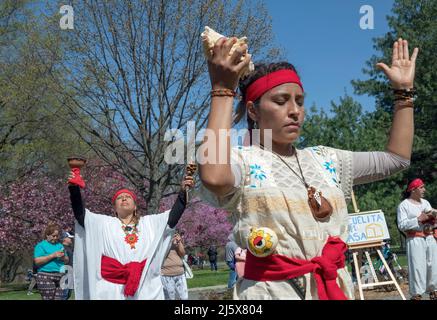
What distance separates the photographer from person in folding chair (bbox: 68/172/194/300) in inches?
211

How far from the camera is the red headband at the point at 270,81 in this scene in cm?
219

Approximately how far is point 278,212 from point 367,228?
820 centimetres

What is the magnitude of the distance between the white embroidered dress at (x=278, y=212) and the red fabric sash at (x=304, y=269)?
0.9 inches

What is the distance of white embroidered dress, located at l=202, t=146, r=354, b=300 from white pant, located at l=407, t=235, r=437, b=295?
264 inches

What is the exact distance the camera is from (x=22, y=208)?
2558 centimetres

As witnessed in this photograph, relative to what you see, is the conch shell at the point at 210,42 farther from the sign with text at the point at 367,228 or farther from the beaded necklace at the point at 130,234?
the sign with text at the point at 367,228

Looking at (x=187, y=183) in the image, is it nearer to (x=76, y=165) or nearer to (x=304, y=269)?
(x=76, y=165)

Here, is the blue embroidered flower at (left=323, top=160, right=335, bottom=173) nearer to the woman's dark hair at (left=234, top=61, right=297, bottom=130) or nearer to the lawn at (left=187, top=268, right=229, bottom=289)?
the woman's dark hair at (left=234, top=61, right=297, bottom=130)

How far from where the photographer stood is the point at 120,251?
5.51 m

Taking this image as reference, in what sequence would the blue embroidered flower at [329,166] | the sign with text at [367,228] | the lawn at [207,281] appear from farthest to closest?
1. the lawn at [207,281]
2. the sign with text at [367,228]
3. the blue embroidered flower at [329,166]

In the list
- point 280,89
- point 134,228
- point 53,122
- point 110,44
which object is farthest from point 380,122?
point 280,89

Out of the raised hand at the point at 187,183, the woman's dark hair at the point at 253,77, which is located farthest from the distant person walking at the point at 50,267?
the woman's dark hair at the point at 253,77

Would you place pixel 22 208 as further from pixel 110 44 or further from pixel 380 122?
pixel 380 122

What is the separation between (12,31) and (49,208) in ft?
26.9
